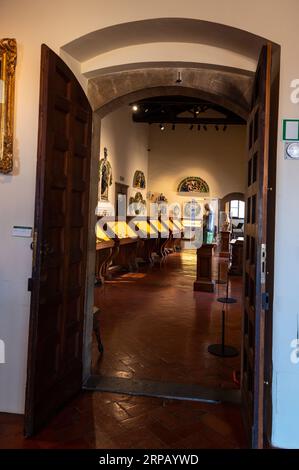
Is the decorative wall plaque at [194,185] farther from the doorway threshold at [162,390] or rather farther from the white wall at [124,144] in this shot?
the doorway threshold at [162,390]

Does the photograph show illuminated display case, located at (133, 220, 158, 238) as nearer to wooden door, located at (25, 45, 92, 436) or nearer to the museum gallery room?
the museum gallery room

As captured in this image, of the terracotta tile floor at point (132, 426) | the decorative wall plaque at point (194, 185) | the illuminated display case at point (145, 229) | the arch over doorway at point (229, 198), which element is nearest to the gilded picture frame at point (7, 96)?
the terracotta tile floor at point (132, 426)

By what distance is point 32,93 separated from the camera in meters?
2.65

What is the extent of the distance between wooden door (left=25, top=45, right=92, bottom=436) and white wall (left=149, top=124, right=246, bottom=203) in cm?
1203

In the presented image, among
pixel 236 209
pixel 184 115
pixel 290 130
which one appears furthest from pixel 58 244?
pixel 236 209

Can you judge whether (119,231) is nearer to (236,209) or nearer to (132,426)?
(132,426)

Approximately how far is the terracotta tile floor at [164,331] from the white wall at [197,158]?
715cm

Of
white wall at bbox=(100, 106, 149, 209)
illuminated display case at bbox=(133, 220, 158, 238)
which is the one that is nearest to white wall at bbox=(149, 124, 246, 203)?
white wall at bbox=(100, 106, 149, 209)

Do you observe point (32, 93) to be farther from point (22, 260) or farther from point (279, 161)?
point (279, 161)

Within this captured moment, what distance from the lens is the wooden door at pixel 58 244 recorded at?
223 centimetres

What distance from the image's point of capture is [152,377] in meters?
3.32

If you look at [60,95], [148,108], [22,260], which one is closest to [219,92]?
[60,95]
